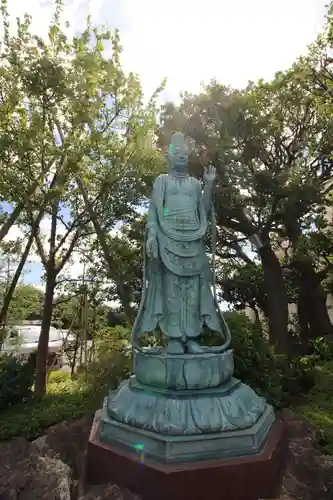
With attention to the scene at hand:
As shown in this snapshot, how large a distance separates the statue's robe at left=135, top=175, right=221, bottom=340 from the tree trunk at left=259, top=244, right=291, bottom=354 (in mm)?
8194

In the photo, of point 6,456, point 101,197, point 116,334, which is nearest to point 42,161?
point 101,197

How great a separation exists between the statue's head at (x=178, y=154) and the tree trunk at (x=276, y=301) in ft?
26.8

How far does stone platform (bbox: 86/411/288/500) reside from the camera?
3236 millimetres

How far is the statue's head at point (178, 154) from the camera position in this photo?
4.93 metres

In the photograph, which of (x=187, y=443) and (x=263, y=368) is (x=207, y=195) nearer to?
(x=187, y=443)

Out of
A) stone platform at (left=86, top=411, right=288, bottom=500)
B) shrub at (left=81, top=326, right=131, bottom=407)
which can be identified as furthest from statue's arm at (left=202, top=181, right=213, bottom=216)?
shrub at (left=81, top=326, right=131, bottom=407)

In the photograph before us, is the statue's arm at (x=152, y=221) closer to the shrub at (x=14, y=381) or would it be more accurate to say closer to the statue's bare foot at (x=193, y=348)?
the statue's bare foot at (x=193, y=348)

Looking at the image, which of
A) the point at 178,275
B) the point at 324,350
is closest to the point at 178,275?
the point at 178,275

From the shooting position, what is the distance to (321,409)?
6.79m

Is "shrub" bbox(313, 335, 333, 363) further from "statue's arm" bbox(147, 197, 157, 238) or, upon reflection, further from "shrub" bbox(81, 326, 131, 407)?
"statue's arm" bbox(147, 197, 157, 238)

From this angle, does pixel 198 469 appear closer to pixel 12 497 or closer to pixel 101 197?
pixel 12 497

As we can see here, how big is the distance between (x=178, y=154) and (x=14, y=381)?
527 cm

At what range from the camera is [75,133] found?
8992 millimetres

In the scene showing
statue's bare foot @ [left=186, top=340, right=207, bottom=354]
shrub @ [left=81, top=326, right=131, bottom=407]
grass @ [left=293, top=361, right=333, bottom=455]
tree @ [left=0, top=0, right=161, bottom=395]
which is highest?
tree @ [left=0, top=0, right=161, bottom=395]
